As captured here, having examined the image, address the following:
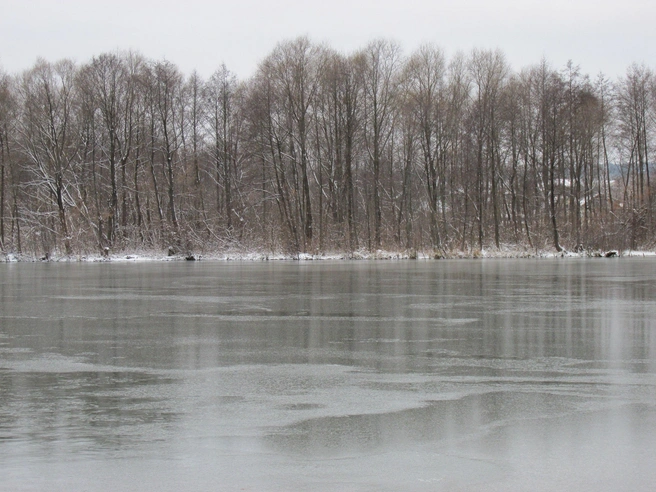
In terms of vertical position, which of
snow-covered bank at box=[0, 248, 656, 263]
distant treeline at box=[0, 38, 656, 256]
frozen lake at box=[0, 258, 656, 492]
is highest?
distant treeline at box=[0, 38, 656, 256]

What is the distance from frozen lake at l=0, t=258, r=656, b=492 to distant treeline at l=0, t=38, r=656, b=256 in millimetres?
34435

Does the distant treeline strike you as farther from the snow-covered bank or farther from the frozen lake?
the frozen lake

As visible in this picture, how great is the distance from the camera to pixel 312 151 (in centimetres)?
5544

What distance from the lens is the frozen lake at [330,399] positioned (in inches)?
177

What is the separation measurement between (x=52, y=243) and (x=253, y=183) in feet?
50.1

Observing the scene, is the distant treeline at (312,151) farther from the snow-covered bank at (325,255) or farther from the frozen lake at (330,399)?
the frozen lake at (330,399)

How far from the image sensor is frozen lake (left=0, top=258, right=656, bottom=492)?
4508 mm

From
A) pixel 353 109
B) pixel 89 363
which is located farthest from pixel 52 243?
pixel 89 363

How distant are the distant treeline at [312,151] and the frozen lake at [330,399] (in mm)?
34435

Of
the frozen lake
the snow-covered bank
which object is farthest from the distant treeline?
the frozen lake

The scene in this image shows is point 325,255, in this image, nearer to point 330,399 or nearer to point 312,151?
point 312,151

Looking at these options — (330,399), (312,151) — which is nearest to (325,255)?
(312,151)

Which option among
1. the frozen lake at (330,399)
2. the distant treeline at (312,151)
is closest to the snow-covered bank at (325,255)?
the distant treeline at (312,151)

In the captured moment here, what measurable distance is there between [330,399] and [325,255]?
39.3m
